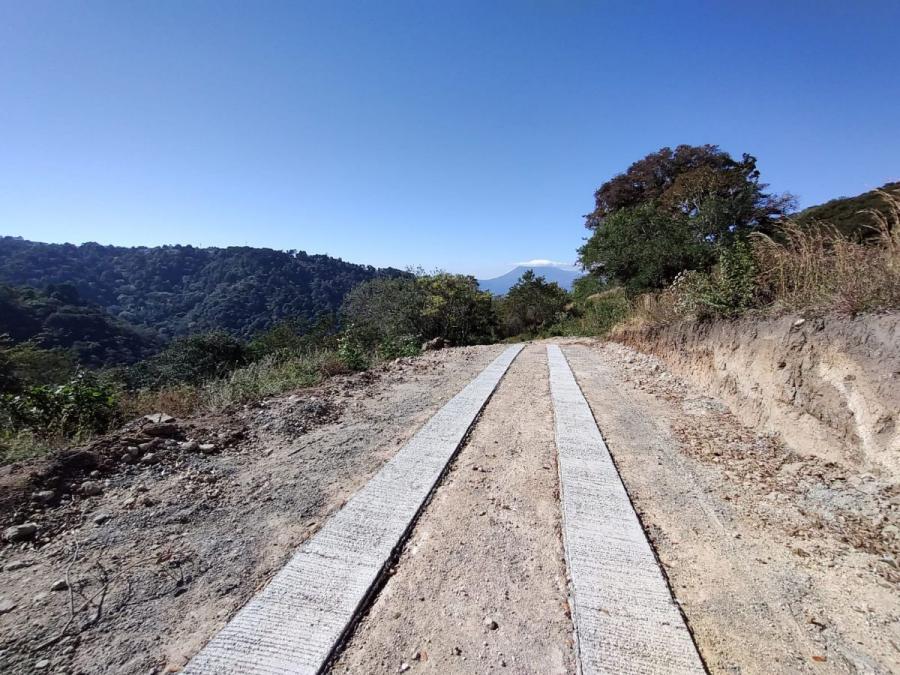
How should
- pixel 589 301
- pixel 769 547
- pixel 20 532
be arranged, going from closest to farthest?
pixel 20 532 < pixel 769 547 < pixel 589 301

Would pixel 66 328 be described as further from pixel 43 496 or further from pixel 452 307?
pixel 43 496

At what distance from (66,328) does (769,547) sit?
56.9 meters

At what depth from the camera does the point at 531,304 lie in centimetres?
2344

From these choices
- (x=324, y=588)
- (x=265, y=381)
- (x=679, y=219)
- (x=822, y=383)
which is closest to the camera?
(x=324, y=588)

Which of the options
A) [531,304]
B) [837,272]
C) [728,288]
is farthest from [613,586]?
[531,304]

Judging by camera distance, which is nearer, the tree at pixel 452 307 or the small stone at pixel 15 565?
the small stone at pixel 15 565

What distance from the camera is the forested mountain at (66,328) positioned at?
35.6 m

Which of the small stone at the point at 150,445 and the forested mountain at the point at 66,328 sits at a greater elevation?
the forested mountain at the point at 66,328

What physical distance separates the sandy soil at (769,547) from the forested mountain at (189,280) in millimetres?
67487

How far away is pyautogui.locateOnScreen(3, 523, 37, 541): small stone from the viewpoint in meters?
2.09

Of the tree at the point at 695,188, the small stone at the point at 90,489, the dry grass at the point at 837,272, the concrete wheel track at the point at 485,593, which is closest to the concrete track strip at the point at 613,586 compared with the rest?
the concrete wheel track at the point at 485,593

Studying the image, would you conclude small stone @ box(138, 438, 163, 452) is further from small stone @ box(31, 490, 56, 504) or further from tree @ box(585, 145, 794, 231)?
tree @ box(585, 145, 794, 231)

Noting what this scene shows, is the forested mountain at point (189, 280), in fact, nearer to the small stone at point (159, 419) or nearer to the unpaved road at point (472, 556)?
the small stone at point (159, 419)

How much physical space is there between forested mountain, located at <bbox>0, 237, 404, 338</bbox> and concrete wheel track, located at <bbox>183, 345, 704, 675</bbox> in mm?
67363
